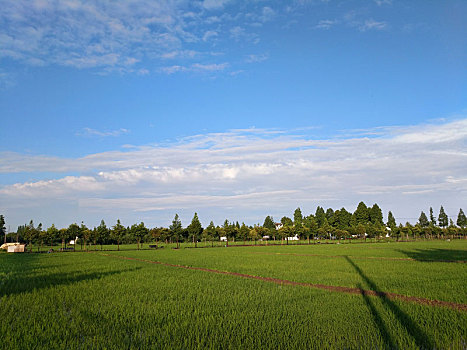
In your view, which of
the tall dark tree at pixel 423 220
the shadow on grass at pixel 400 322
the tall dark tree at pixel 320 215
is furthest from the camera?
the tall dark tree at pixel 423 220

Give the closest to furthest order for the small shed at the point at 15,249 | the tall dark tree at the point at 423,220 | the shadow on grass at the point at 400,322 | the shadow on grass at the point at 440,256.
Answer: the shadow on grass at the point at 400,322 → the shadow on grass at the point at 440,256 → the small shed at the point at 15,249 → the tall dark tree at the point at 423,220

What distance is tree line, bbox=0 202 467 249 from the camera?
67.8 meters

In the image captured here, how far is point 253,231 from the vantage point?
8531cm

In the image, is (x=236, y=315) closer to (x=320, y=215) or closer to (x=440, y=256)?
(x=440, y=256)

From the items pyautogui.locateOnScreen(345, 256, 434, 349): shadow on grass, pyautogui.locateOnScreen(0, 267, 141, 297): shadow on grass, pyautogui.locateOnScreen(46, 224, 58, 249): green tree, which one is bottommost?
pyautogui.locateOnScreen(345, 256, 434, 349): shadow on grass

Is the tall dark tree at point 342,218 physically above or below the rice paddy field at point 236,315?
above

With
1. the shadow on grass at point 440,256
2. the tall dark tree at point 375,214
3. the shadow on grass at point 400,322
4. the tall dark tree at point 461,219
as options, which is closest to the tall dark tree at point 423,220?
the tall dark tree at point 461,219

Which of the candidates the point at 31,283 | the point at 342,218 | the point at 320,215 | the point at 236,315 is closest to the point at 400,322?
the point at 236,315

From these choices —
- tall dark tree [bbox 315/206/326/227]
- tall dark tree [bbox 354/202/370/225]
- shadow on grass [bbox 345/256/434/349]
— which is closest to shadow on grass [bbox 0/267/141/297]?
shadow on grass [bbox 345/256/434/349]

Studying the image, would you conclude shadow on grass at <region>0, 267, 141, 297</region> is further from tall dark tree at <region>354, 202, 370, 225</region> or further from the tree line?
tall dark tree at <region>354, 202, 370, 225</region>

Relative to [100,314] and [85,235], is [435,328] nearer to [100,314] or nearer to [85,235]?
[100,314]

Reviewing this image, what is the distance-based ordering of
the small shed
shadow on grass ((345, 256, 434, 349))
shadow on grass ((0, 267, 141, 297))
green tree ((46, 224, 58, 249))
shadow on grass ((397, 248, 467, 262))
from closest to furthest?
shadow on grass ((345, 256, 434, 349)) < shadow on grass ((0, 267, 141, 297)) < shadow on grass ((397, 248, 467, 262)) < the small shed < green tree ((46, 224, 58, 249))

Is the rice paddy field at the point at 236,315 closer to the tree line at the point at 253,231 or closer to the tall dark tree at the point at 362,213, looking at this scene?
the tree line at the point at 253,231

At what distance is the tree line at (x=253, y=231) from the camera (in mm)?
67750
